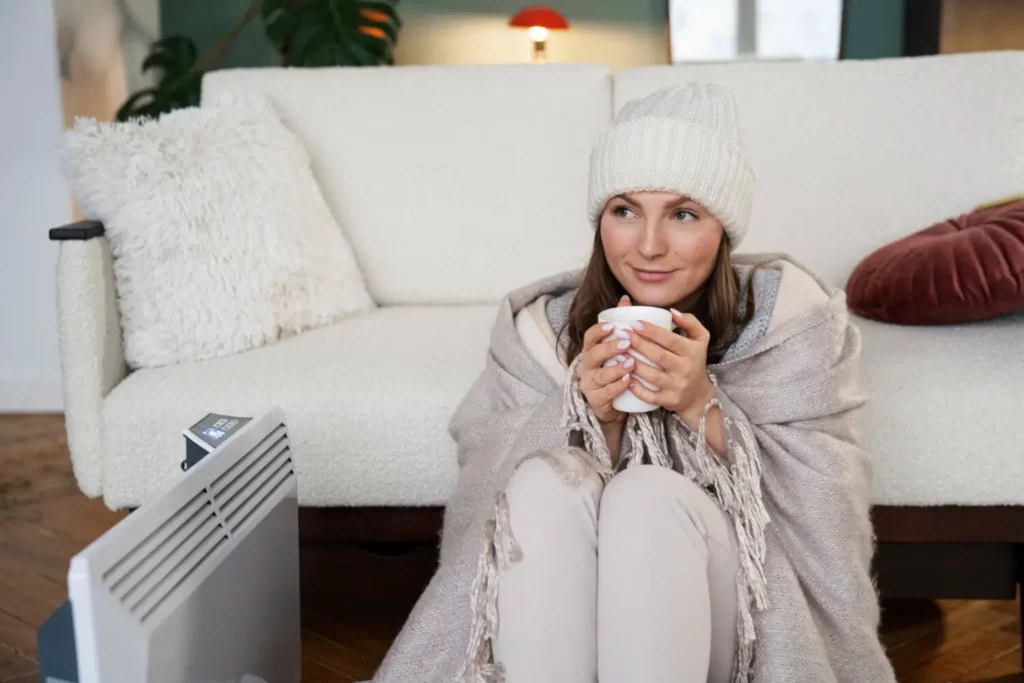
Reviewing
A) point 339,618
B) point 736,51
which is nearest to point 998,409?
point 339,618

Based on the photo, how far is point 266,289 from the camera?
1.59 m

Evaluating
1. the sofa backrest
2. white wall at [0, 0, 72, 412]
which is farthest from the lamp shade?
the sofa backrest

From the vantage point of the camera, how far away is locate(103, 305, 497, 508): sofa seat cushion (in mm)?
1396

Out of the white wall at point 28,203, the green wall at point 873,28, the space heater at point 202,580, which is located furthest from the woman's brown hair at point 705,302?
the green wall at point 873,28

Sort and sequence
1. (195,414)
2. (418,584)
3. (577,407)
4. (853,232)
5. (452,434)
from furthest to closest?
(853,232), (418,584), (195,414), (452,434), (577,407)

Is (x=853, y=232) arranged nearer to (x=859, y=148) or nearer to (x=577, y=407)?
(x=859, y=148)

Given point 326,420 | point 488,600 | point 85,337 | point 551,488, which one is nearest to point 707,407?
point 551,488

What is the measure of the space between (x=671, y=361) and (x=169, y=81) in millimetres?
2998

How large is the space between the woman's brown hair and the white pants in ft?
0.88

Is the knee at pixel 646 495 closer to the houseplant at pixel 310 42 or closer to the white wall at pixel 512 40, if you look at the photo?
the houseplant at pixel 310 42

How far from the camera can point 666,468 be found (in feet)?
3.10

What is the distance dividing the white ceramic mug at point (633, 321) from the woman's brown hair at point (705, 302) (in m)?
0.19

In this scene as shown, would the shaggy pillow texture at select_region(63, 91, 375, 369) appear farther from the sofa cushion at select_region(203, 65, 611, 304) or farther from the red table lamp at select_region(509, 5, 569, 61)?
the red table lamp at select_region(509, 5, 569, 61)

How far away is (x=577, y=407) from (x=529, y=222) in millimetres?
876
